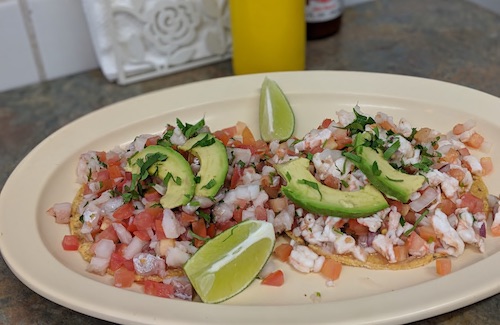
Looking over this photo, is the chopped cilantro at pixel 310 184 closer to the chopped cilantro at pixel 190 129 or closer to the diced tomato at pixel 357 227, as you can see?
the diced tomato at pixel 357 227

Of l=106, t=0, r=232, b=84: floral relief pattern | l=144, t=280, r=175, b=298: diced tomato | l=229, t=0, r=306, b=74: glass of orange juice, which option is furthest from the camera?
l=106, t=0, r=232, b=84: floral relief pattern

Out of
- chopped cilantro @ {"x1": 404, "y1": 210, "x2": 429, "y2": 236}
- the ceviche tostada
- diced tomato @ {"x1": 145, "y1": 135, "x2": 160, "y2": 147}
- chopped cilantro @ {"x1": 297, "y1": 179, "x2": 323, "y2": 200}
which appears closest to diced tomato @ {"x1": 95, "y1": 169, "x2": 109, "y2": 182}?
the ceviche tostada

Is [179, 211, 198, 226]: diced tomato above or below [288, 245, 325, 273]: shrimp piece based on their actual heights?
above

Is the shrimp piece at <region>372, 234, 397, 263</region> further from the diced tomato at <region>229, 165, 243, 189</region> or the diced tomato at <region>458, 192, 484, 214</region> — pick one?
the diced tomato at <region>229, 165, 243, 189</region>

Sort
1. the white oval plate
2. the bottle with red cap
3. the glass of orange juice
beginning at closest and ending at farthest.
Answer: the white oval plate < the glass of orange juice < the bottle with red cap

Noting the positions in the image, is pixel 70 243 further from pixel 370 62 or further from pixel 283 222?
pixel 370 62

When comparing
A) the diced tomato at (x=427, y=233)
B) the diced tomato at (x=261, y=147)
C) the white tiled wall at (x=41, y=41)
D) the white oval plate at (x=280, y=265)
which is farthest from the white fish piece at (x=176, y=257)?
the white tiled wall at (x=41, y=41)

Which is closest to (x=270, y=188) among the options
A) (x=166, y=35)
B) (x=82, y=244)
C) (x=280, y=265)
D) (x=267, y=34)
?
(x=280, y=265)
